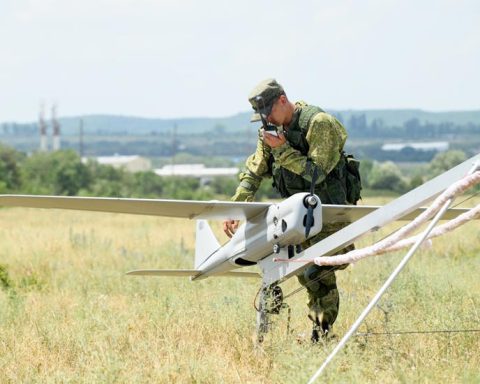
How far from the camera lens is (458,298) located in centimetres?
833

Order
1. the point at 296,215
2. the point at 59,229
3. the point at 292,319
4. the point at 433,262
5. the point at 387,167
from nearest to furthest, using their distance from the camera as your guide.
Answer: the point at 296,215 < the point at 292,319 < the point at 433,262 < the point at 59,229 < the point at 387,167

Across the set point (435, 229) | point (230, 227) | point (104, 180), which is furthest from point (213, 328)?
point (104, 180)

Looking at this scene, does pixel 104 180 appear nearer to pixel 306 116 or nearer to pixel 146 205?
pixel 306 116

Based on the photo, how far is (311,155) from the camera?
22.4 ft

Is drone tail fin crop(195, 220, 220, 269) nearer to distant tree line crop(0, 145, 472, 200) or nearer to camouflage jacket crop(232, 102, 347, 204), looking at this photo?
camouflage jacket crop(232, 102, 347, 204)

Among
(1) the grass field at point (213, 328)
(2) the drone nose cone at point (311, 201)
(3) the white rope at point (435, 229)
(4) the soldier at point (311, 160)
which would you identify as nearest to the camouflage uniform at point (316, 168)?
(4) the soldier at point (311, 160)

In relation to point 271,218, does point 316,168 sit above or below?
above

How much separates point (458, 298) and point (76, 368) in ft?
11.3

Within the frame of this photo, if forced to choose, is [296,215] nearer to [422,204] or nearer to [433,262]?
[422,204]

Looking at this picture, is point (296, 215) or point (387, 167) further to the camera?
point (387, 167)

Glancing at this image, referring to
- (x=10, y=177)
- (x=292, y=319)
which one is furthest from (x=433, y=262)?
(x=10, y=177)

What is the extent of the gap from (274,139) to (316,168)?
38 cm

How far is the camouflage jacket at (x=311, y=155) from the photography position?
22.4 feet

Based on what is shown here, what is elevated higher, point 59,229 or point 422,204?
point 422,204
